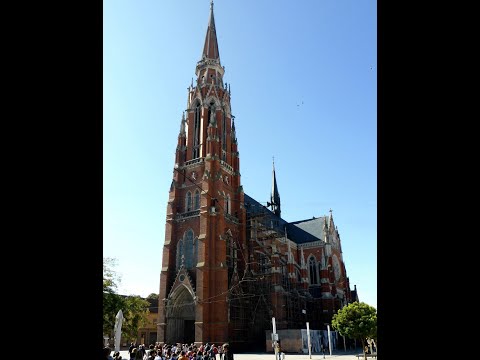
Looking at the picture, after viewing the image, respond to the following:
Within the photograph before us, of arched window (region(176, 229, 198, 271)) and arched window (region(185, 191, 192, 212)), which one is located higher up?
arched window (region(185, 191, 192, 212))

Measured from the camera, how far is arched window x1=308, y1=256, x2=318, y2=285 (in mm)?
54688

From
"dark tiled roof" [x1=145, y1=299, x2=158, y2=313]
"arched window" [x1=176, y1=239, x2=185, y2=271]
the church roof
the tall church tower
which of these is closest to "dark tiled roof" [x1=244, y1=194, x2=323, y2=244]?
the church roof

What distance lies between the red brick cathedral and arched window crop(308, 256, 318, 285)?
1.26 meters

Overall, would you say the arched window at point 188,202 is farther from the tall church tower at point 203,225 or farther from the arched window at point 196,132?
the arched window at point 196,132

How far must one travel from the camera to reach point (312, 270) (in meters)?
55.0

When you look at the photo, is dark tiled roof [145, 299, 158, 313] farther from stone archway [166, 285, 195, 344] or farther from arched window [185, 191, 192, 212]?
arched window [185, 191, 192, 212]

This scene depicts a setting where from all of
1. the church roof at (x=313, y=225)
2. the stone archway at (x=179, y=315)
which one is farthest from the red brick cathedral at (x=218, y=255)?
the church roof at (x=313, y=225)

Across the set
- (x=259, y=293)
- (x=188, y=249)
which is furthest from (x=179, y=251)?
→ (x=259, y=293)

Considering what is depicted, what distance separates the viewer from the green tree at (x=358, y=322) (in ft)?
87.3

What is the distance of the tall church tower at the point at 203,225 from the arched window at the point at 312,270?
59.0 feet
